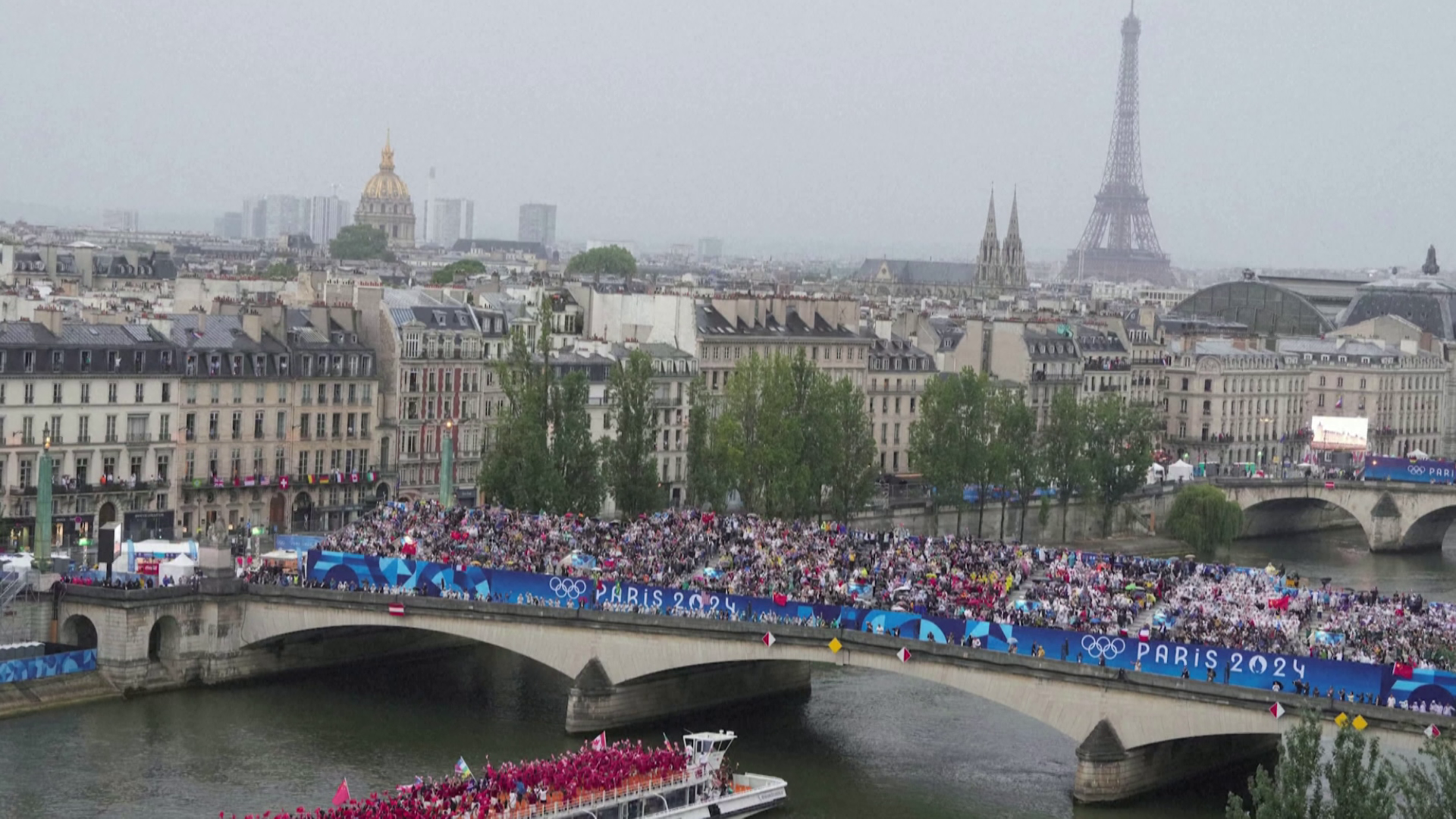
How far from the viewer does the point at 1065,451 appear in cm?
10525

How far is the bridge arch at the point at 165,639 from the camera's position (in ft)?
220

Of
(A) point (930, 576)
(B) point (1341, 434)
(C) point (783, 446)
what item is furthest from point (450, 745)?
(B) point (1341, 434)

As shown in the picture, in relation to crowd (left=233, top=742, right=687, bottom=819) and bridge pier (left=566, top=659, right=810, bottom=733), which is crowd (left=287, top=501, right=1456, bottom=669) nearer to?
bridge pier (left=566, top=659, right=810, bottom=733)

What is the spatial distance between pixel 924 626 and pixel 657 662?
6.89 metres

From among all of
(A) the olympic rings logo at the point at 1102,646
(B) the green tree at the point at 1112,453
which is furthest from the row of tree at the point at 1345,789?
(B) the green tree at the point at 1112,453

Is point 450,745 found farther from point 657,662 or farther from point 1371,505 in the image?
point 1371,505

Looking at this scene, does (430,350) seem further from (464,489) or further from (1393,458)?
(1393,458)

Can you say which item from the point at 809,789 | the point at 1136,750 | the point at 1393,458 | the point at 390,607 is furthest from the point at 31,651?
the point at 1393,458

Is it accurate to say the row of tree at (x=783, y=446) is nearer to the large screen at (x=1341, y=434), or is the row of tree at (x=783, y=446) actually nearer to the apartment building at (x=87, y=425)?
the apartment building at (x=87, y=425)

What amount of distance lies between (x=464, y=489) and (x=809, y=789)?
40086mm

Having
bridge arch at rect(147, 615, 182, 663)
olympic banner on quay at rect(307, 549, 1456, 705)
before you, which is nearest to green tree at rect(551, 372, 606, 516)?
olympic banner on quay at rect(307, 549, 1456, 705)

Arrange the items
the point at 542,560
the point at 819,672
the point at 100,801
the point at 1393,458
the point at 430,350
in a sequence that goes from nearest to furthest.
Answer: the point at 100,801 < the point at 542,560 < the point at 819,672 < the point at 430,350 < the point at 1393,458

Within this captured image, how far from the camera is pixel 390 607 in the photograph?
66375 mm

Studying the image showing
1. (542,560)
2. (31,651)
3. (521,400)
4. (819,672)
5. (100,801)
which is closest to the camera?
(100,801)
